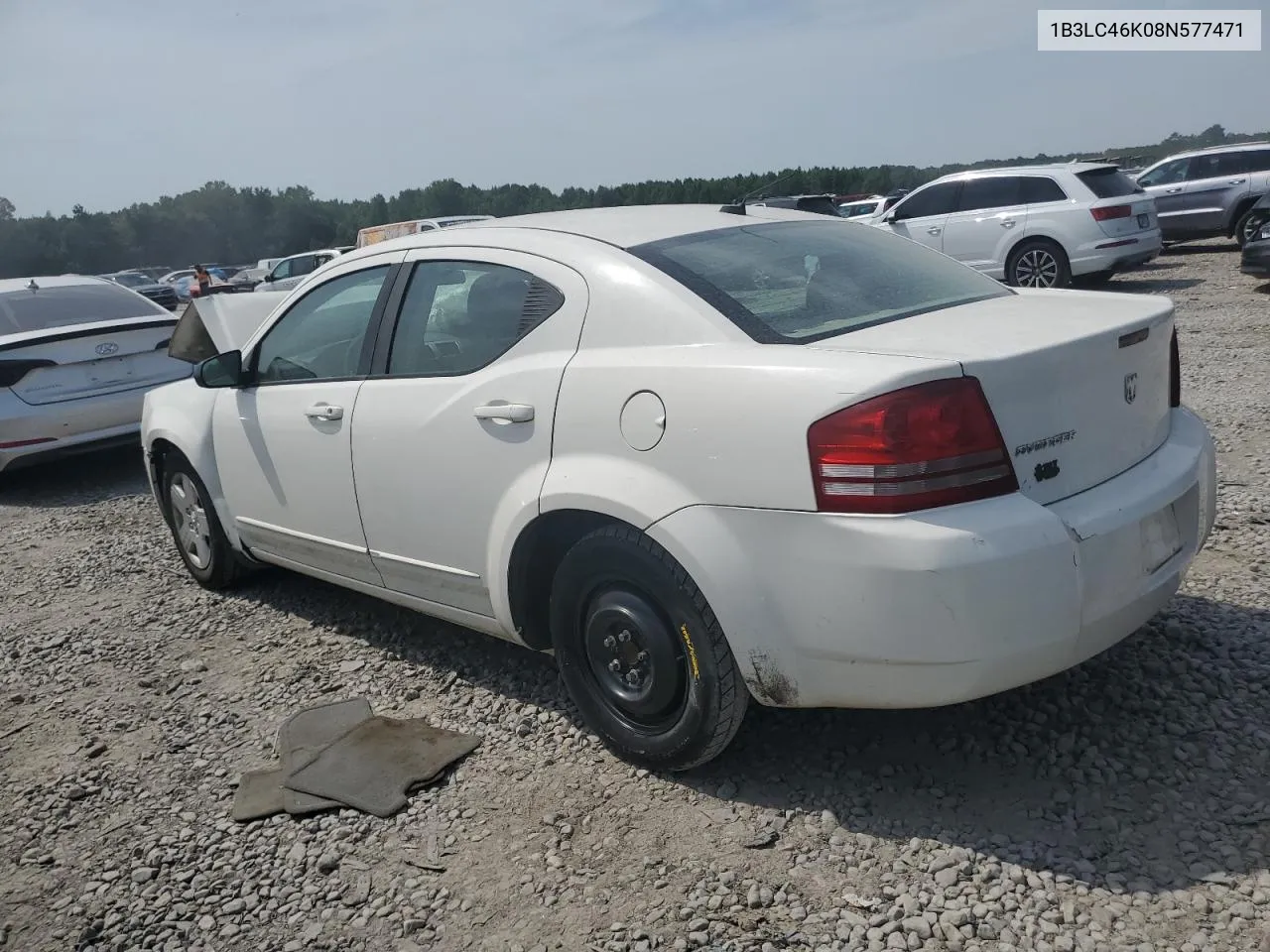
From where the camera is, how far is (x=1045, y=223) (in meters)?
12.8

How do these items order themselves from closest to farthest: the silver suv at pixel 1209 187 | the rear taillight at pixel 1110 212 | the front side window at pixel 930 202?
the rear taillight at pixel 1110 212 → the front side window at pixel 930 202 → the silver suv at pixel 1209 187

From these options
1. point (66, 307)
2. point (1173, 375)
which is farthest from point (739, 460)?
point (66, 307)

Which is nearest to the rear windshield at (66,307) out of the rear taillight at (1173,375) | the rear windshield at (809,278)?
the rear windshield at (809,278)

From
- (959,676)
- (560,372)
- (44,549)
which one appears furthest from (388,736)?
(44,549)

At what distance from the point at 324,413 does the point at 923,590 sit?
240cm

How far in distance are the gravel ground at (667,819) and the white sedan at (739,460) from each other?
336 millimetres

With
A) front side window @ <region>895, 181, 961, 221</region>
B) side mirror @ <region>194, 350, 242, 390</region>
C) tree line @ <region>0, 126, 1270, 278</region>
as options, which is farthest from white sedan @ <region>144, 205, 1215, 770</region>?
tree line @ <region>0, 126, 1270, 278</region>

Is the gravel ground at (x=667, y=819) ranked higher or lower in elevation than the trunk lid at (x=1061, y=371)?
lower

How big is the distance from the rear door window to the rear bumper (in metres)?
11.3

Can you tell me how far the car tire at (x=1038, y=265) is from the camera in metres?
12.8

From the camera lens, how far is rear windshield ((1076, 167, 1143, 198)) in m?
12.8

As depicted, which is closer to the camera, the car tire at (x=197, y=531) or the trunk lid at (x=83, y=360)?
the car tire at (x=197, y=531)

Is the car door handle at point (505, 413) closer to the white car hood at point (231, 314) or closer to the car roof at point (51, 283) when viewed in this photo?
the white car hood at point (231, 314)

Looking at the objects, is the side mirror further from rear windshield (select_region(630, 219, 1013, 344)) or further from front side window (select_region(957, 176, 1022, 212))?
front side window (select_region(957, 176, 1022, 212))
